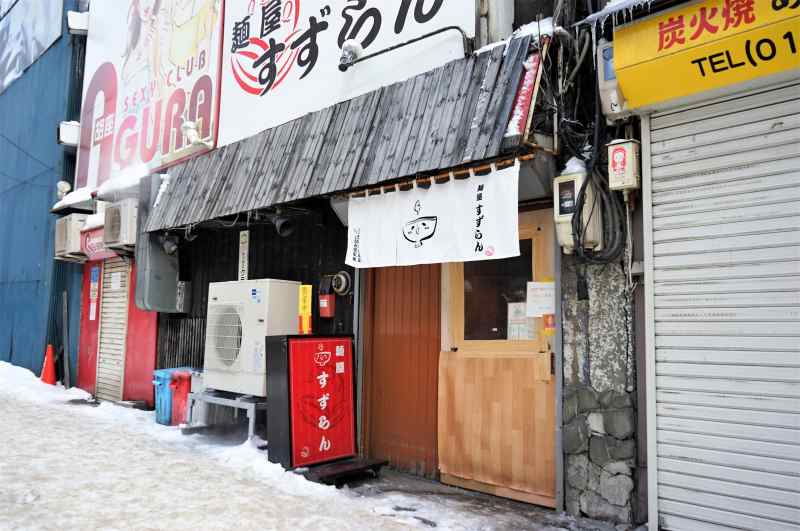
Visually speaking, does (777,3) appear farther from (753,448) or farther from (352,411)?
(352,411)

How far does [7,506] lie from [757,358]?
6399 mm

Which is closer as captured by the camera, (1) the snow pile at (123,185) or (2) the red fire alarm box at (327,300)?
(2) the red fire alarm box at (327,300)

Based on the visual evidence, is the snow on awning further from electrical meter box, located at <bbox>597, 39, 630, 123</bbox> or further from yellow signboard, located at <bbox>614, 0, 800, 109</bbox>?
electrical meter box, located at <bbox>597, 39, 630, 123</bbox>

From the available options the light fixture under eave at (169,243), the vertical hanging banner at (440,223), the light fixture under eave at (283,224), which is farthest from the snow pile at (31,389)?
the vertical hanging banner at (440,223)

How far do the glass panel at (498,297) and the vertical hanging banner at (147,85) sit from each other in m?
5.87

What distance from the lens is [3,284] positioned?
62.2 ft

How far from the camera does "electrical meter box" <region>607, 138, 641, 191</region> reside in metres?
5.29

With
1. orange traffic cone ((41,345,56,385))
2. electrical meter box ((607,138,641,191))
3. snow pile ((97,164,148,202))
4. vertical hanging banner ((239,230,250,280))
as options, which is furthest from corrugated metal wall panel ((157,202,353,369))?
orange traffic cone ((41,345,56,385))

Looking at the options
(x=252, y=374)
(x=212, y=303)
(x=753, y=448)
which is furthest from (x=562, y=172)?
(x=212, y=303)

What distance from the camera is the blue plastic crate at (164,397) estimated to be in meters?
10.2

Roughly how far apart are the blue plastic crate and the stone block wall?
6705mm

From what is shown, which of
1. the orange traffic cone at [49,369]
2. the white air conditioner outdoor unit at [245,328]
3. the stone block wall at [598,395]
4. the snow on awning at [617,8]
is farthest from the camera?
the orange traffic cone at [49,369]

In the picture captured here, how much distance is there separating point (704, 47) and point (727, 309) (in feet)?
6.49

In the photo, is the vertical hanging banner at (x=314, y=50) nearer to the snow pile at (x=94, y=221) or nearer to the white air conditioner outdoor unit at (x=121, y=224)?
the white air conditioner outdoor unit at (x=121, y=224)
